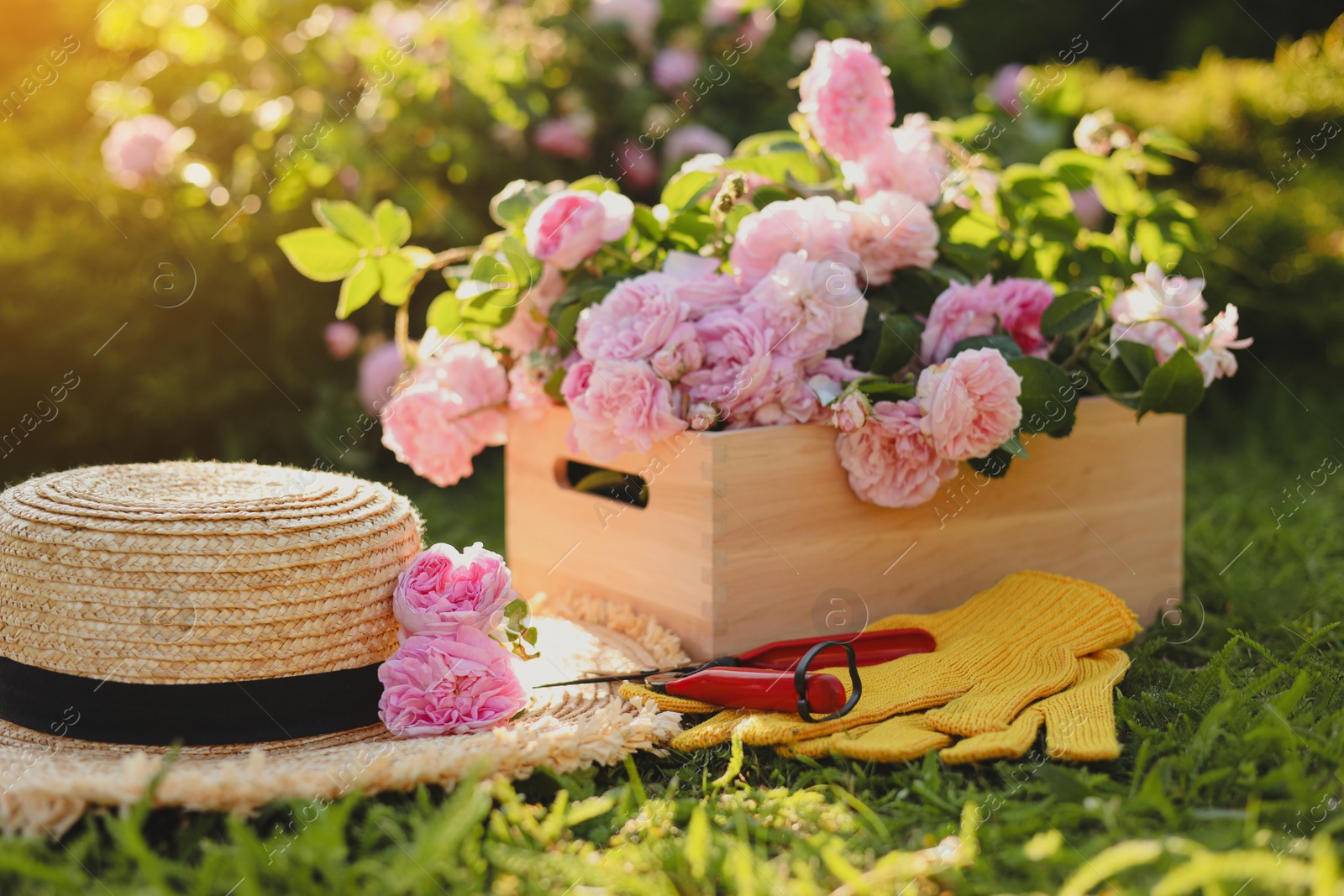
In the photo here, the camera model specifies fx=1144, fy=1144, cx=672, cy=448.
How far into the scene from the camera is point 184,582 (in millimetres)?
1195

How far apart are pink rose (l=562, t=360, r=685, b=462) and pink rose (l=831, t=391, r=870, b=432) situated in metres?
0.21

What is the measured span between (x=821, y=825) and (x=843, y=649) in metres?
0.39

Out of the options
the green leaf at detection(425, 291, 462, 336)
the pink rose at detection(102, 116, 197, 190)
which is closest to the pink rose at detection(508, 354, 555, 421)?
the green leaf at detection(425, 291, 462, 336)

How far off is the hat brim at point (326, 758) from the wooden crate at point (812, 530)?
15 centimetres

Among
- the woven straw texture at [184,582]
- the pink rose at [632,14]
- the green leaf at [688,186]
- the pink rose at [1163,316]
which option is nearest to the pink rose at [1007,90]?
the pink rose at [632,14]

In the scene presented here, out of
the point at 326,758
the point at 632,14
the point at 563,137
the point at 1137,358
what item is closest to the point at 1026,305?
the point at 1137,358

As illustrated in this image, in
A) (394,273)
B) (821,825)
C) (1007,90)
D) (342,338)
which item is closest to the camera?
(821,825)

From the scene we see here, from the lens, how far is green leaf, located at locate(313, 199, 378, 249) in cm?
174

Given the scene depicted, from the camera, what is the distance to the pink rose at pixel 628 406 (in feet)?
4.92

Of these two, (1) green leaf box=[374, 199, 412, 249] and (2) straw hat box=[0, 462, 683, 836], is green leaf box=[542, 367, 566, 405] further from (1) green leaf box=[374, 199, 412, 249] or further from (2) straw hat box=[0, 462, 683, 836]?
(2) straw hat box=[0, 462, 683, 836]

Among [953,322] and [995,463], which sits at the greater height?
[953,322]

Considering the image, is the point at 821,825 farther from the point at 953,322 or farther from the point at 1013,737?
the point at 953,322

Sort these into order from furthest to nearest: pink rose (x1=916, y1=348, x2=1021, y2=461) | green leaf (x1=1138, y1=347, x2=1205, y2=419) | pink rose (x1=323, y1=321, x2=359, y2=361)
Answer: pink rose (x1=323, y1=321, x2=359, y2=361) < green leaf (x1=1138, y1=347, x2=1205, y2=419) < pink rose (x1=916, y1=348, x2=1021, y2=461)

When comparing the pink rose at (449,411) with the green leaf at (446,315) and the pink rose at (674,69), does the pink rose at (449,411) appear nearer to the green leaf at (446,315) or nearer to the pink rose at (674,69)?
the green leaf at (446,315)
